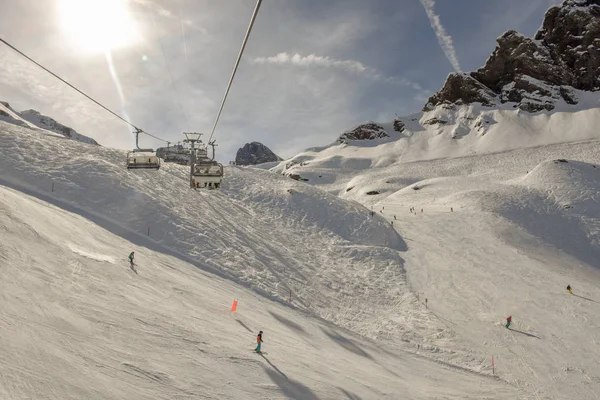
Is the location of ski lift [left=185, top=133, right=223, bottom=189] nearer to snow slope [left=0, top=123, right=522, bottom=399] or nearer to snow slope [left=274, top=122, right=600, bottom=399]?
snow slope [left=0, top=123, right=522, bottom=399]

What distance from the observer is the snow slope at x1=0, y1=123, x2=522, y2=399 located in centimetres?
812

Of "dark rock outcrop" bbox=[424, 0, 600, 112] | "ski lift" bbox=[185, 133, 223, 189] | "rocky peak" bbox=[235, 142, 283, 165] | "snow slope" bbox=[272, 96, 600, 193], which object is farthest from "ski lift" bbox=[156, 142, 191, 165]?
"rocky peak" bbox=[235, 142, 283, 165]

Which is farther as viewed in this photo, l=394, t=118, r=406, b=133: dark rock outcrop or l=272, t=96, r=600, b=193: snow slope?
l=394, t=118, r=406, b=133: dark rock outcrop

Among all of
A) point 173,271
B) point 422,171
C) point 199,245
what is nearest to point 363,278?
point 199,245

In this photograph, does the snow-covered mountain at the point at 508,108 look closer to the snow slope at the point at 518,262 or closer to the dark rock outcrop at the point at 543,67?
the dark rock outcrop at the point at 543,67

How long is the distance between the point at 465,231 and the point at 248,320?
96.4 feet

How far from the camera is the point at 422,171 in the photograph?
82062 mm

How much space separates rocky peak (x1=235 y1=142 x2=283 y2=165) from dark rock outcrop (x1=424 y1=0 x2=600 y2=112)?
80944mm

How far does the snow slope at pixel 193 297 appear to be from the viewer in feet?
26.7

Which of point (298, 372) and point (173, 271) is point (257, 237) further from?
point (298, 372)

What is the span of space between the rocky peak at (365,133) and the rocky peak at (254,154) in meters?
56.2

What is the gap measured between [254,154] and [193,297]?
159m

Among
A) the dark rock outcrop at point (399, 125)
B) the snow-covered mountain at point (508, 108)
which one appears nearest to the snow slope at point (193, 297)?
the snow-covered mountain at point (508, 108)

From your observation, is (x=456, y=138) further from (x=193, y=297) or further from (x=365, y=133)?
(x=193, y=297)
